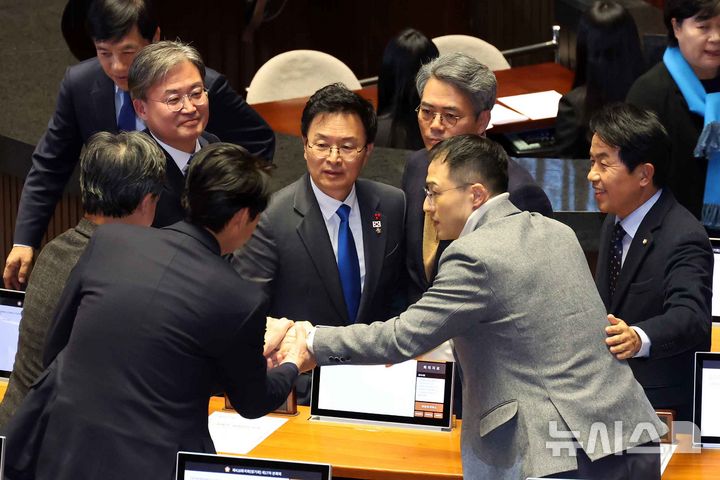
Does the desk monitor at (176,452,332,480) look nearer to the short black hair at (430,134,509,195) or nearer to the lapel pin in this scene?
the short black hair at (430,134,509,195)

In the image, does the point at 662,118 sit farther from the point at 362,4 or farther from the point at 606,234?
the point at 362,4

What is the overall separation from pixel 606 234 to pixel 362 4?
19.7 feet

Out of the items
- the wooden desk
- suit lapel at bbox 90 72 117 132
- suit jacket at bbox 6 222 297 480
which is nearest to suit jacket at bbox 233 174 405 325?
suit lapel at bbox 90 72 117 132

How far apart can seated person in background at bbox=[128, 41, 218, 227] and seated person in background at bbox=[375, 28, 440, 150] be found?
1.65 metres

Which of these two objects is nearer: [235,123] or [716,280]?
[716,280]

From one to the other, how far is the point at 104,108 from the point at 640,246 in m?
1.91

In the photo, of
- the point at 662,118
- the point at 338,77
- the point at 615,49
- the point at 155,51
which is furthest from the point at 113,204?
the point at 338,77

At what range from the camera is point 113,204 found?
3.67 m

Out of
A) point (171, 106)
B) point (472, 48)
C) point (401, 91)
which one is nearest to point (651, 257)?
point (171, 106)

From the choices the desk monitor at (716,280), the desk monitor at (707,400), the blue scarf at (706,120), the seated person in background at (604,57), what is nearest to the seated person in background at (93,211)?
the desk monitor at (707,400)

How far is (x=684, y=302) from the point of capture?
3.85 m

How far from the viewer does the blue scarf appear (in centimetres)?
500

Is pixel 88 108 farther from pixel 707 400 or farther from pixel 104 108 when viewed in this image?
pixel 707 400

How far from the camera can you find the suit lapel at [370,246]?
4.30m
